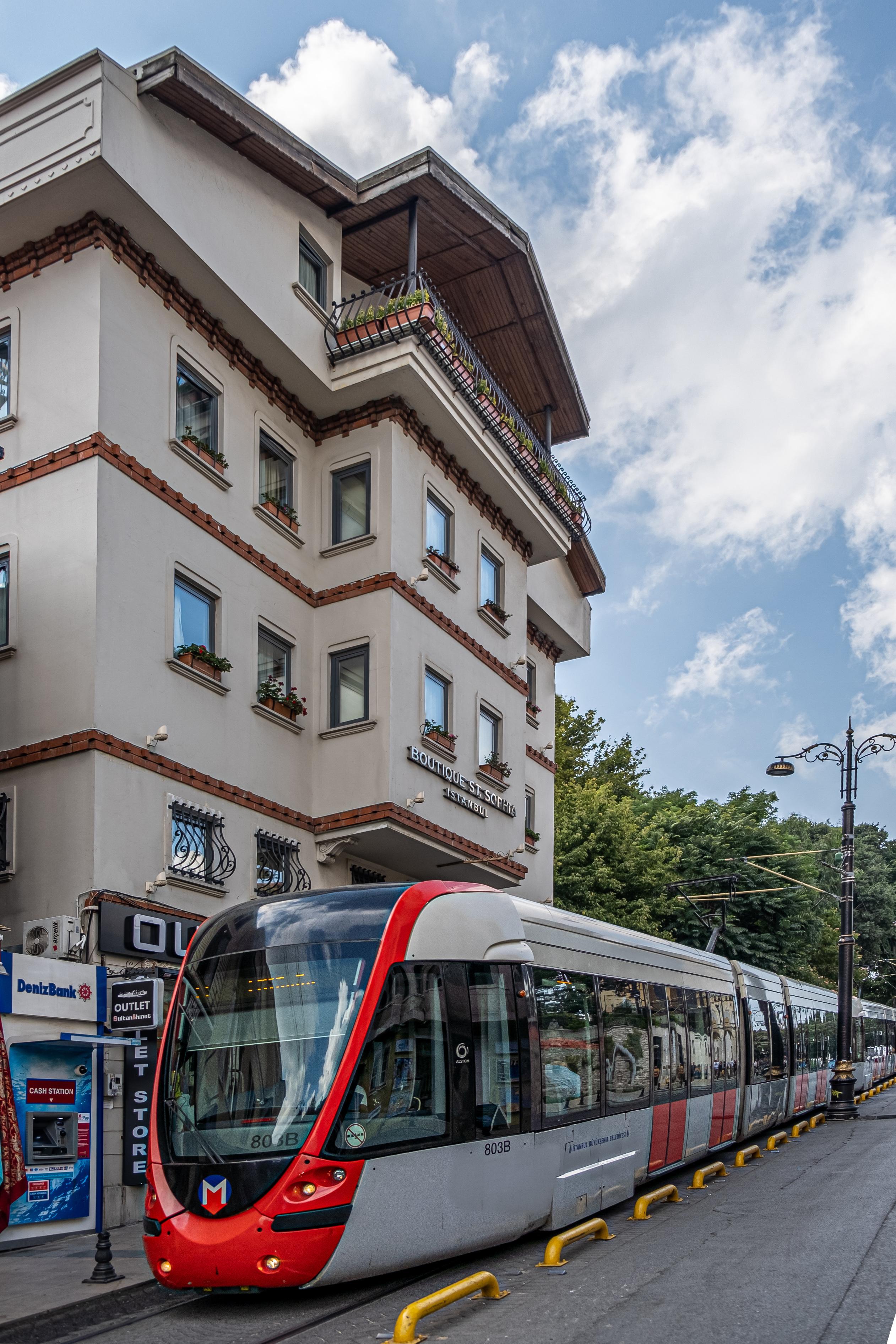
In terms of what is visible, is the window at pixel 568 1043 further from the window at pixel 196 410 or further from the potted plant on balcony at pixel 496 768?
the potted plant on balcony at pixel 496 768

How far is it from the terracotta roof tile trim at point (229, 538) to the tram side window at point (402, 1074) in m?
9.46

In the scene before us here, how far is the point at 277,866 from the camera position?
65.3 ft

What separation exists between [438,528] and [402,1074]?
46.7 ft

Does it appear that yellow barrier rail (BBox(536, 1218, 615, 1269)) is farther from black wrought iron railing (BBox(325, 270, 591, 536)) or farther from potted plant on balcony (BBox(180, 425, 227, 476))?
black wrought iron railing (BBox(325, 270, 591, 536))

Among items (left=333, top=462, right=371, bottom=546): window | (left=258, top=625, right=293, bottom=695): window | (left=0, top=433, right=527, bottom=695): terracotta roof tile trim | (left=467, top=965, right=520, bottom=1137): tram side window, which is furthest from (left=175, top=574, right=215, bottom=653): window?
(left=467, top=965, right=520, bottom=1137): tram side window

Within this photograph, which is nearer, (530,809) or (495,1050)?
(495,1050)

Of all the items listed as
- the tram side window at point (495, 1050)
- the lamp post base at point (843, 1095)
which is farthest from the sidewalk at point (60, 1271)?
the lamp post base at point (843, 1095)

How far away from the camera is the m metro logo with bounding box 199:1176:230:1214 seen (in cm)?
943

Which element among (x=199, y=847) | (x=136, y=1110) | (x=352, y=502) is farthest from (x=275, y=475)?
(x=136, y=1110)

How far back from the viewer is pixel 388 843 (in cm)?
2122

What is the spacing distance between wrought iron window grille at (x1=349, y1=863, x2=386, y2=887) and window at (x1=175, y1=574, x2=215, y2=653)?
15.5ft

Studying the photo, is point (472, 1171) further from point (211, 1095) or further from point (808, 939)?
point (808, 939)

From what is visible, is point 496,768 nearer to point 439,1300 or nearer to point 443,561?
point 443,561

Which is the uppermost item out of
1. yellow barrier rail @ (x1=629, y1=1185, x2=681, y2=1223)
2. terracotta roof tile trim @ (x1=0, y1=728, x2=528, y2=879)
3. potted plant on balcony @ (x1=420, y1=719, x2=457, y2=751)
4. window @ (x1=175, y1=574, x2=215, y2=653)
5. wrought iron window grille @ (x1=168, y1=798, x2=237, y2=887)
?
window @ (x1=175, y1=574, x2=215, y2=653)
